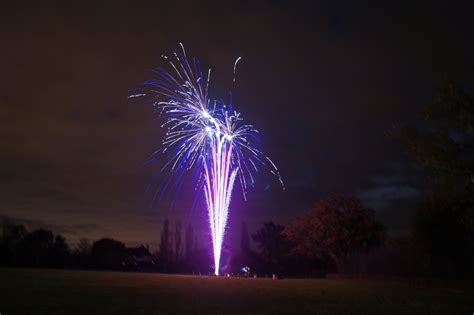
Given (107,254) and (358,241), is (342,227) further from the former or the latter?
(107,254)

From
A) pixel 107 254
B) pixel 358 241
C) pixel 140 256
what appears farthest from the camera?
pixel 140 256

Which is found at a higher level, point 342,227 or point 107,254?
point 342,227

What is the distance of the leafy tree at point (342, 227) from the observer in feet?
180

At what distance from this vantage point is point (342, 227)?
55.0m

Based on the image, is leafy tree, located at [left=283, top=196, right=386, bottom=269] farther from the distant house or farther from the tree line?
the distant house

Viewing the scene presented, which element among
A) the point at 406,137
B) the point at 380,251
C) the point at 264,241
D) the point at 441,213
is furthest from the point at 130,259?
the point at 406,137

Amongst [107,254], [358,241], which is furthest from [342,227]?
[107,254]

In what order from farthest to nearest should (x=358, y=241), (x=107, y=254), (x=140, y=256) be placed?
(x=140, y=256), (x=107, y=254), (x=358, y=241)

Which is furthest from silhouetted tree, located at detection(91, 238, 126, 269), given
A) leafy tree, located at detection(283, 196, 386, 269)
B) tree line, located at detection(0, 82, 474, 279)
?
leafy tree, located at detection(283, 196, 386, 269)

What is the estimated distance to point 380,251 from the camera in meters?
41.0

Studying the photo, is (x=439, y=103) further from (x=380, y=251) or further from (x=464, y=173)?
(x=380, y=251)

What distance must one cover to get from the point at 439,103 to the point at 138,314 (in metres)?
12.8

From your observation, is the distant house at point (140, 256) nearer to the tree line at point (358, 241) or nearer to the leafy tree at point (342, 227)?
the tree line at point (358, 241)

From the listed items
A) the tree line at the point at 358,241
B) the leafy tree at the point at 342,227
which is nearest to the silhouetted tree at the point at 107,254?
the tree line at the point at 358,241
